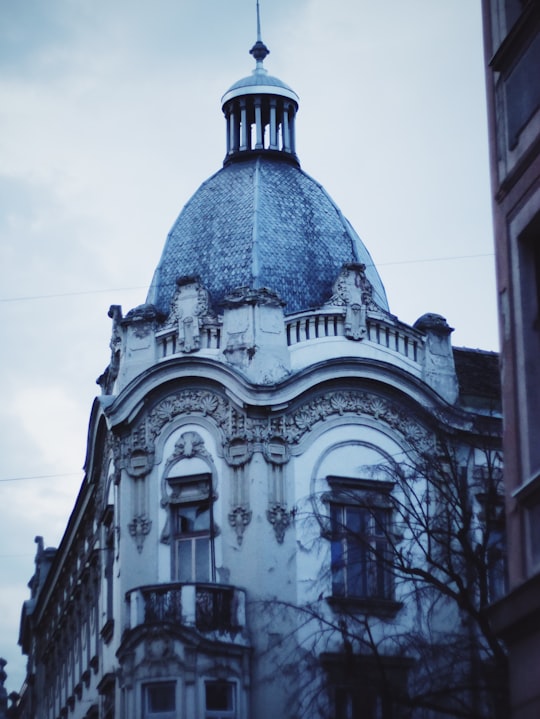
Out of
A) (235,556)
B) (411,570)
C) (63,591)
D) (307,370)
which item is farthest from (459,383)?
(63,591)

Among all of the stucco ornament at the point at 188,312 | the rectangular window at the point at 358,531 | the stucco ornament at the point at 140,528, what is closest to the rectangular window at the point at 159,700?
the stucco ornament at the point at 140,528

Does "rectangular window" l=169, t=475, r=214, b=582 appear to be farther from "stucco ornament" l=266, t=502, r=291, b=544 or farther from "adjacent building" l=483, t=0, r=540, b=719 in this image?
"adjacent building" l=483, t=0, r=540, b=719

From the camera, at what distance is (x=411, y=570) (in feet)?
70.8

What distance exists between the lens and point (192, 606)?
2822 cm

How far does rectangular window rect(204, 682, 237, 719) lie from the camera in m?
27.7

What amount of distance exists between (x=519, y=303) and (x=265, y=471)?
15572 millimetres

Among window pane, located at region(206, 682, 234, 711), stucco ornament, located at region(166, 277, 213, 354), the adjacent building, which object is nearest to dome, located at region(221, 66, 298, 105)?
stucco ornament, located at region(166, 277, 213, 354)

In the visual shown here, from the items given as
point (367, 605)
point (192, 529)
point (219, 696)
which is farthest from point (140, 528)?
point (367, 605)

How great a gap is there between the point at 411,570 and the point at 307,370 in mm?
9190

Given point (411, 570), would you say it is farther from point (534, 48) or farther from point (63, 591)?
point (63, 591)

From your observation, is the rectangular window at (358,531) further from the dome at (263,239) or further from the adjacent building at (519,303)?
the adjacent building at (519,303)

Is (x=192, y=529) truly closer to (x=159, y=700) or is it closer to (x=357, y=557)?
(x=357, y=557)

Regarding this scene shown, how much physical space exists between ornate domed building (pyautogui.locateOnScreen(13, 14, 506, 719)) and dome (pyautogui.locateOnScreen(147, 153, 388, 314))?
0.06m

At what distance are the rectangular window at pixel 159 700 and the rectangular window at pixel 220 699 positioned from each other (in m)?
0.67
